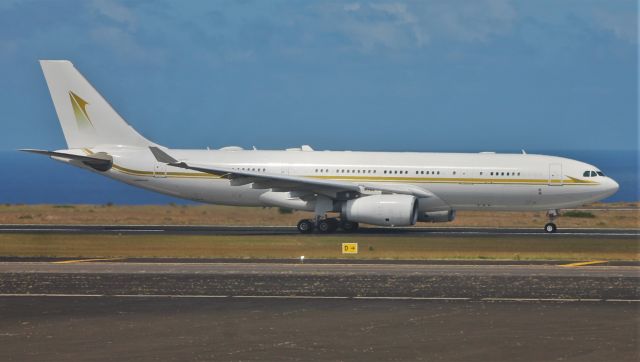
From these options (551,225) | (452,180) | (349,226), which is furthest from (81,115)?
(551,225)

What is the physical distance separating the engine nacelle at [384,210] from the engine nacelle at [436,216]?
2989 millimetres

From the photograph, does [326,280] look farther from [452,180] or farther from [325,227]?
[452,180]

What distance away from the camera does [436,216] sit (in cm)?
5262

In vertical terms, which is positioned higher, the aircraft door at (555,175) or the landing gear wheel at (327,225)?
the aircraft door at (555,175)

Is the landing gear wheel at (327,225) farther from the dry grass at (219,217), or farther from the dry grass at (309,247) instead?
the dry grass at (219,217)

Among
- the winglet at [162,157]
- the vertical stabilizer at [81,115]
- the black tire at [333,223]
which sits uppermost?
the vertical stabilizer at [81,115]

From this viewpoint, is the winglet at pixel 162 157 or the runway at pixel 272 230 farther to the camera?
the runway at pixel 272 230

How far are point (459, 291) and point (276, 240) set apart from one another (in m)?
19.2

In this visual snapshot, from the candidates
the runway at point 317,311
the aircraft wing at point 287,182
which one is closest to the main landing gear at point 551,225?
the aircraft wing at point 287,182

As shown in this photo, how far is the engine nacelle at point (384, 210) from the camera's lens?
48.5 m

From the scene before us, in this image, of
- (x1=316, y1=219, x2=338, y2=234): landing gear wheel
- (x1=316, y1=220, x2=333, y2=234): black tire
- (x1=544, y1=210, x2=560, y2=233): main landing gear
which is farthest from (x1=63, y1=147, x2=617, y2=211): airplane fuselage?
(x1=316, y1=220, x2=333, y2=234): black tire

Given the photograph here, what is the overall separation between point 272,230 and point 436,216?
8087 millimetres

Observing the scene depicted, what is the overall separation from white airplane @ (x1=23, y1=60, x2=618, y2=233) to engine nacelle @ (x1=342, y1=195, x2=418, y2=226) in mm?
45

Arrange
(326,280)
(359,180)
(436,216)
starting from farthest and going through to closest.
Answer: (436,216)
(359,180)
(326,280)
